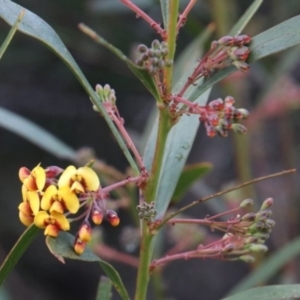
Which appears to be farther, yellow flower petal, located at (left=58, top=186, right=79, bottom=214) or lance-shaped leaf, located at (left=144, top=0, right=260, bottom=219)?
lance-shaped leaf, located at (left=144, top=0, right=260, bottom=219)

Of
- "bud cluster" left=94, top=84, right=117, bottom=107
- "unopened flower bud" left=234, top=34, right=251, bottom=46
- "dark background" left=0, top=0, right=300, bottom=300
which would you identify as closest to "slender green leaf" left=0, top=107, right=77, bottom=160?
"bud cluster" left=94, top=84, right=117, bottom=107

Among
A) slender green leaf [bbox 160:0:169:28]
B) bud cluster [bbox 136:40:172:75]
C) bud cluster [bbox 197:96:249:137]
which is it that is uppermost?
slender green leaf [bbox 160:0:169:28]

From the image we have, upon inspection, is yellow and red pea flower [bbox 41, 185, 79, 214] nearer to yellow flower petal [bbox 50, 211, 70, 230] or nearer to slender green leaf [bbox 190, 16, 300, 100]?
yellow flower petal [bbox 50, 211, 70, 230]

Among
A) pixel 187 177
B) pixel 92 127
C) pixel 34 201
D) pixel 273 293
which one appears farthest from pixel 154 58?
pixel 92 127

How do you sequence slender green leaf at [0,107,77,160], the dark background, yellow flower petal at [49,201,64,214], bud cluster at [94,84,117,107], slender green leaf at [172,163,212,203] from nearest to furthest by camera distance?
yellow flower petal at [49,201,64,214] → bud cluster at [94,84,117,107] → slender green leaf at [172,163,212,203] → slender green leaf at [0,107,77,160] → the dark background

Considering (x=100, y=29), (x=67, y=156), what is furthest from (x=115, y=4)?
(x=67, y=156)

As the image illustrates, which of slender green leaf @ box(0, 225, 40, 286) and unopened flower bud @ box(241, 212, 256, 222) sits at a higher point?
unopened flower bud @ box(241, 212, 256, 222)

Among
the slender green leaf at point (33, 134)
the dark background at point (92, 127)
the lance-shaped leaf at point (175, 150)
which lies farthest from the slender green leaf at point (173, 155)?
the dark background at point (92, 127)

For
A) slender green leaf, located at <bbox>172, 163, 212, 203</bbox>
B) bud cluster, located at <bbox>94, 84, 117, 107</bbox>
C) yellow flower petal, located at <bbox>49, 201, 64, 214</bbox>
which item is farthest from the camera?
slender green leaf, located at <bbox>172, 163, 212, 203</bbox>
